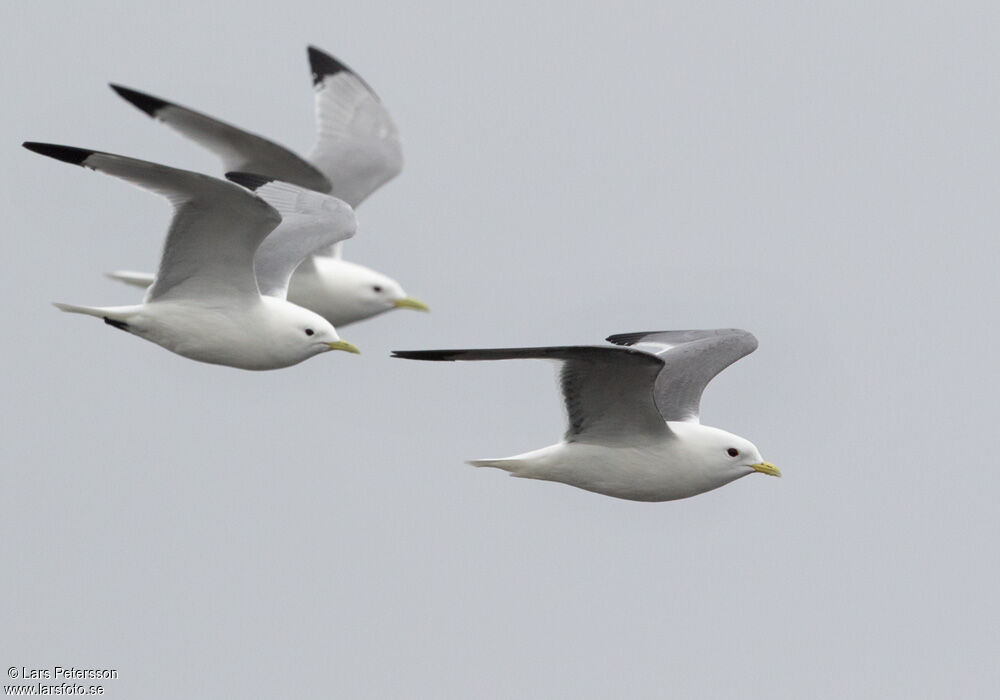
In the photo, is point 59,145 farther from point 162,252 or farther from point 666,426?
point 666,426

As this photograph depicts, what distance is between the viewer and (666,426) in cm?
1168

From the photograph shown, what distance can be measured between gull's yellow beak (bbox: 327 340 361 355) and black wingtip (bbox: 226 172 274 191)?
2.33 meters

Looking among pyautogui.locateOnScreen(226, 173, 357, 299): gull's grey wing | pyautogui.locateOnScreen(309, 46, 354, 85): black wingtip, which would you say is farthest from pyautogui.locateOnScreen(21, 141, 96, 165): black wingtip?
pyautogui.locateOnScreen(309, 46, 354, 85): black wingtip

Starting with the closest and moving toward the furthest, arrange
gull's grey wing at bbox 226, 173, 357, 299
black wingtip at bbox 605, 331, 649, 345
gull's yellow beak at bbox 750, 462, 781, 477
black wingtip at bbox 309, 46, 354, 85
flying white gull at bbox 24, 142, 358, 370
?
1. gull's yellow beak at bbox 750, 462, 781, 477
2. flying white gull at bbox 24, 142, 358, 370
3. gull's grey wing at bbox 226, 173, 357, 299
4. black wingtip at bbox 605, 331, 649, 345
5. black wingtip at bbox 309, 46, 354, 85

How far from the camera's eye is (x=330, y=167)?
17266mm

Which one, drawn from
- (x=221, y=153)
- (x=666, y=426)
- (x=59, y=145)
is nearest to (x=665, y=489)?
(x=666, y=426)

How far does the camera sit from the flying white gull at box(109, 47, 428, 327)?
49.9 ft

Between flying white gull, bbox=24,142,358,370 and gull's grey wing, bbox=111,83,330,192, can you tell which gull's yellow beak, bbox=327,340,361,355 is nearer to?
flying white gull, bbox=24,142,358,370

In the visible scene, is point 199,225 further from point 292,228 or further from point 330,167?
point 330,167

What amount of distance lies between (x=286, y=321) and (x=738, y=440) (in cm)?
320

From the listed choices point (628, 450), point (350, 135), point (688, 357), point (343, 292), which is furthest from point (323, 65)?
point (628, 450)

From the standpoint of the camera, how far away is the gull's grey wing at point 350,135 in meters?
17.2

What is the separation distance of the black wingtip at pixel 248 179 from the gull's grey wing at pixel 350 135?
6.85ft

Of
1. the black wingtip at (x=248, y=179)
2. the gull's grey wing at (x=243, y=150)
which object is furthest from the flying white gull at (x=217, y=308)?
the gull's grey wing at (x=243, y=150)
